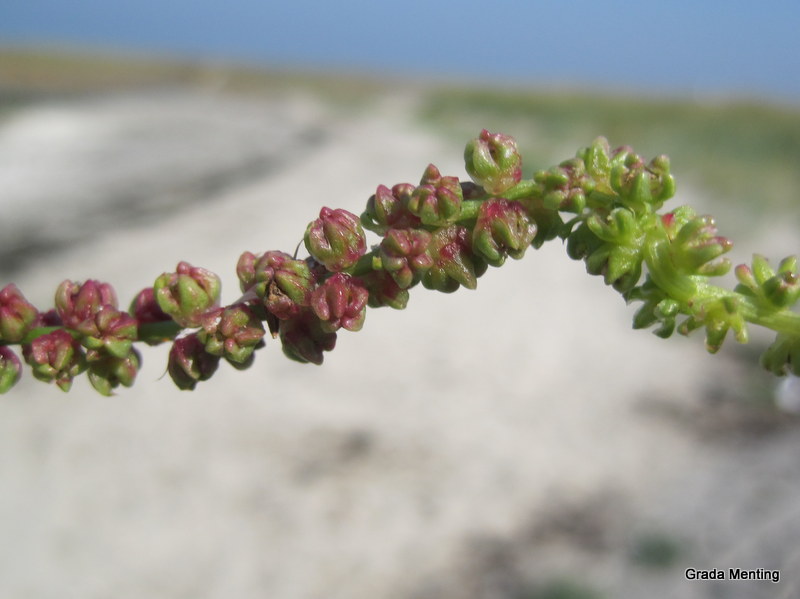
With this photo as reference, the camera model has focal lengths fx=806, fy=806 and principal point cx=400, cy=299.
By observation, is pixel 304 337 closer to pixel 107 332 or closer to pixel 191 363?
pixel 191 363

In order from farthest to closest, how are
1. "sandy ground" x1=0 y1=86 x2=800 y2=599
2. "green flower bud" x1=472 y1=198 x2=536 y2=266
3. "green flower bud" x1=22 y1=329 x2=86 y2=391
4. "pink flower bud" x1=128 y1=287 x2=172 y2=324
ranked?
"sandy ground" x1=0 y1=86 x2=800 y2=599
"pink flower bud" x1=128 y1=287 x2=172 y2=324
"green flower bud" x1=22 y1=329 x2=86 y2=391
"green flower bud" x1=472 y1=198 x2=536 y2=266

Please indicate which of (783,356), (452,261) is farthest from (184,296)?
(783,356)

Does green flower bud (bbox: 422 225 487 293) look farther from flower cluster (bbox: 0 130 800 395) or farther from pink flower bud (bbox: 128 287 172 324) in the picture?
pink flower bud (bbox: 128 287 172 324)

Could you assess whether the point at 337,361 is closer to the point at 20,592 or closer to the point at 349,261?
the point at 20,592

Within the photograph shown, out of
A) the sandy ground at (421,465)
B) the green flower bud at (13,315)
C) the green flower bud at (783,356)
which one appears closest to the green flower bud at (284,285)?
the green flower bud at (13,315)

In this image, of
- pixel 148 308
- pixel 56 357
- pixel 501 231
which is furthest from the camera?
pixel 148 308

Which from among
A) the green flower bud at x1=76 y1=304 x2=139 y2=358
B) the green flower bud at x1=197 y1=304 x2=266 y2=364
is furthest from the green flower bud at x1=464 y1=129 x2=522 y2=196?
the green flower bud at x1=76 y1=304 x2=139 y2=358
